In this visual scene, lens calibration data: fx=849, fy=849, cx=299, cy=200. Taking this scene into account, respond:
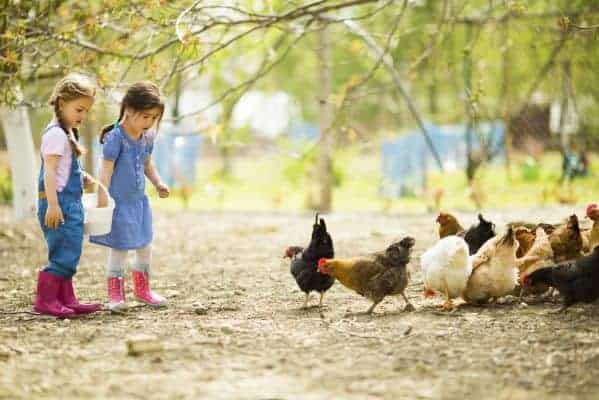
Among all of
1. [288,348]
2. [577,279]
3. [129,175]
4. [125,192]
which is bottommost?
[288,348]

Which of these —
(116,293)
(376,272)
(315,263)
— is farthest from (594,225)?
(116,293)

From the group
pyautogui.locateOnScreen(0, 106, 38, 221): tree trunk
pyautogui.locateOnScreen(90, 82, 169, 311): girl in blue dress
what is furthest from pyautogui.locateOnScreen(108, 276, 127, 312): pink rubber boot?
pyautogui.locateOnScreen(0, 106, 38, 221): tree trunk

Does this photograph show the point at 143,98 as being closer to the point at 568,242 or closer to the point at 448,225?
the point at 448,225

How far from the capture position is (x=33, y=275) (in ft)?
24.4

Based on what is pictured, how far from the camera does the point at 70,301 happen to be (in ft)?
18.1

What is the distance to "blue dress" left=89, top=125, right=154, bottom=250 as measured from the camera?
546 cm

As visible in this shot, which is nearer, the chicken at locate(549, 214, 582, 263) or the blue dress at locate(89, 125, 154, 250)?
the blue dress at locate(89, 125, 154, 250)

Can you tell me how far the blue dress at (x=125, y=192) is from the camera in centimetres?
546

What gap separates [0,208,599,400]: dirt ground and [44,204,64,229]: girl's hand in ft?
1.99

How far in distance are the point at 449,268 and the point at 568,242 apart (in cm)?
92

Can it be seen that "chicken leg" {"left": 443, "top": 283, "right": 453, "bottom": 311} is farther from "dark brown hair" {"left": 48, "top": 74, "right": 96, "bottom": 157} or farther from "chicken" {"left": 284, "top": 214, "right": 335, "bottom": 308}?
"dark brown hair" {"left": 48, "top": 74, "right": 96, "bottom": 157}

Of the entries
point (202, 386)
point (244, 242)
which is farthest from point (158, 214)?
point (202, 386)

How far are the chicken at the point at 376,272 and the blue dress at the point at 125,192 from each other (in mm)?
1224

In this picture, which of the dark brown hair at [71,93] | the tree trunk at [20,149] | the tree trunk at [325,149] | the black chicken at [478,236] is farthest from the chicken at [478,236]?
the tree trunk at [325,149]
